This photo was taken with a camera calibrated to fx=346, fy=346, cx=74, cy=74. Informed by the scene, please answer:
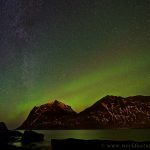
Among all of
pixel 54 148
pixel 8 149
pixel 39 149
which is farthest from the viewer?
pixel 39 149

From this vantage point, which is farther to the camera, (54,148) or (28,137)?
(28,137)

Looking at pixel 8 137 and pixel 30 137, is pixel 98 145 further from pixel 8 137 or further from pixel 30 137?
pixel 8 137

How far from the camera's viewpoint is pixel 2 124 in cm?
9956

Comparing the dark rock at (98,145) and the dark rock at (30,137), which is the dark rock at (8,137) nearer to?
the dark rock at (30,137)

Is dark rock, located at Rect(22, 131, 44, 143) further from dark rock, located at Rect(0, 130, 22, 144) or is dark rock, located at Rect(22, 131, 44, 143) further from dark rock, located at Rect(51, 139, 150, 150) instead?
dark rock, located at Rect(51, 139, 150, 150)

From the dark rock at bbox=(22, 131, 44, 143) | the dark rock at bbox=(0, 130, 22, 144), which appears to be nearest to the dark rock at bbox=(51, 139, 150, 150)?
the dark rock at bbox=(0, 130, 22, 144)

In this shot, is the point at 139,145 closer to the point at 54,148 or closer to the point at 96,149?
A: the point at 96,149

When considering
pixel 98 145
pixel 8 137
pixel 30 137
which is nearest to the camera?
pixel 98 145

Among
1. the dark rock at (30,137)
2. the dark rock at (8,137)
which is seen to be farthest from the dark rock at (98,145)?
the dark rock at (30,137)

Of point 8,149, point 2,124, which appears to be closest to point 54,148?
point 8,149

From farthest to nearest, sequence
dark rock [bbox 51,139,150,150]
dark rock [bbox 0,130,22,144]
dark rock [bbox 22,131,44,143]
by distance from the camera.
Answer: dark rock [bbox 22,131,44,143] → dark rock [bbox 0,130,22,144] → dark rock [bbox 51,139,150,150]

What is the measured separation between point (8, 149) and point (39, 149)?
13.3 meters

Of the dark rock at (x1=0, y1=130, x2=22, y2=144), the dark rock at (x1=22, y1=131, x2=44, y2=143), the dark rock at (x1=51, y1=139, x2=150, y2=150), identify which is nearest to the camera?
the dark rock at (x1=51, y1=139, x2=150, y2=150)

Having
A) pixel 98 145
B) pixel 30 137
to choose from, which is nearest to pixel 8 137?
pixel 30 137
